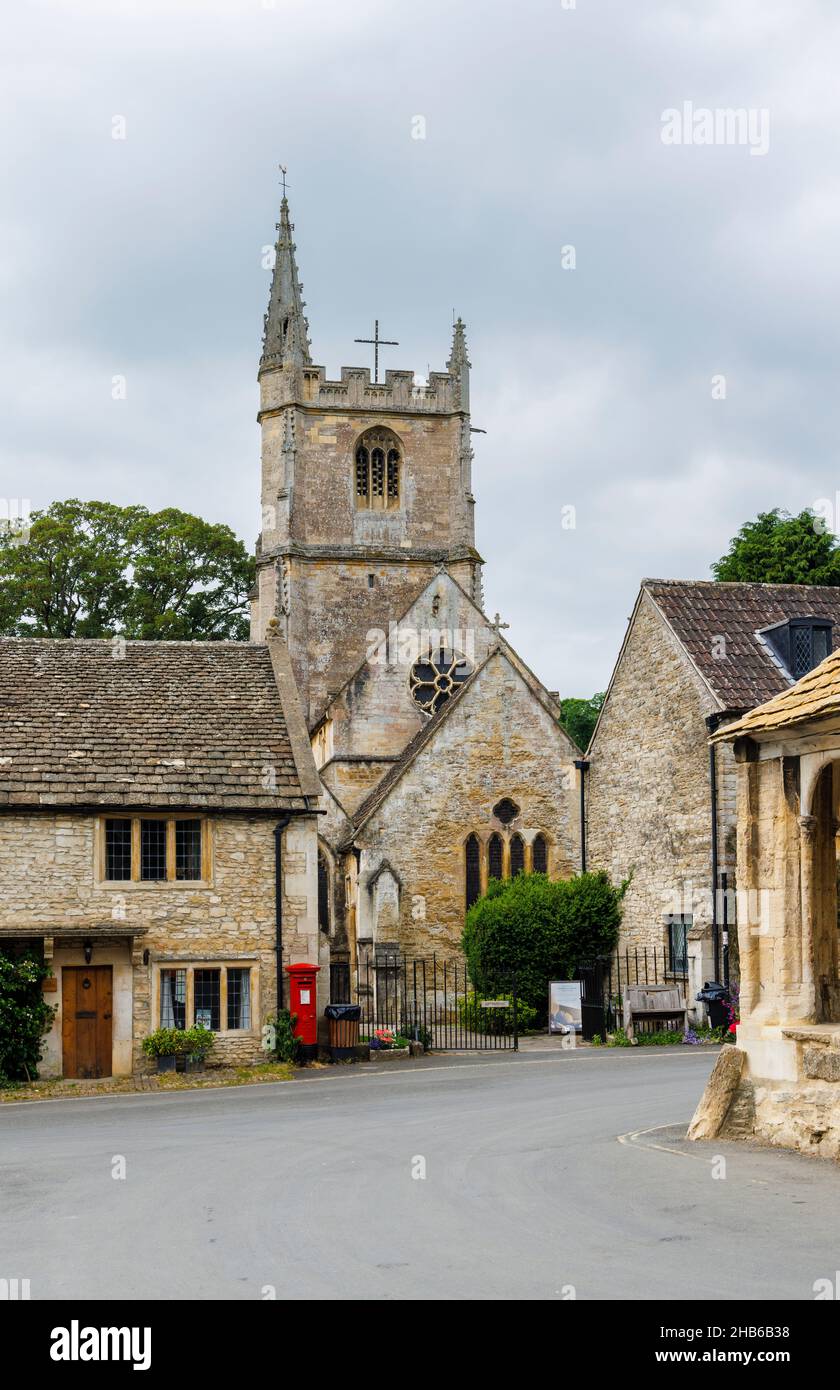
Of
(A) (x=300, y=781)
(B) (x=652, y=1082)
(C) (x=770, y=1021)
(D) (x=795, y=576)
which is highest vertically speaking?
(D) (x=795, y=576)

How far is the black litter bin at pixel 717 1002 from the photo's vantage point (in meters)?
27.3

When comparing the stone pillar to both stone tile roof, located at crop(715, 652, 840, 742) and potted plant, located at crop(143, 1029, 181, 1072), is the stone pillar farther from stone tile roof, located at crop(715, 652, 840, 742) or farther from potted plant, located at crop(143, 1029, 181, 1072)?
potted plant, located at crop(143, 1029, 181, 1072)

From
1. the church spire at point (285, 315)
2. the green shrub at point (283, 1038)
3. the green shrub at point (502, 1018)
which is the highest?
the church spire at point (285, 315)

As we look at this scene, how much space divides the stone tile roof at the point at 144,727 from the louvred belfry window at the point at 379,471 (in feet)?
81.5

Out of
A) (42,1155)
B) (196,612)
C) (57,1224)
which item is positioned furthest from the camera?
(196,612)

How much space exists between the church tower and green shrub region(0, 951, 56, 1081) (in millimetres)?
29338

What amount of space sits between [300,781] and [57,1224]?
15751mm

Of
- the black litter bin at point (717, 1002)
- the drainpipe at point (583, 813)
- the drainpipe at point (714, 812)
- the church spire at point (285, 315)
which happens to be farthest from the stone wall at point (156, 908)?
the church spire at point (285, 315)

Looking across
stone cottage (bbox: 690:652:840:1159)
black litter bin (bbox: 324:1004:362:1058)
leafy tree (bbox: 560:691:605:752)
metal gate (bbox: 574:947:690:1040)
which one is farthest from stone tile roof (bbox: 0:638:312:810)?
leafy tree (bbox: 560:691:605:752)

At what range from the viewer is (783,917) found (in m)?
15.0

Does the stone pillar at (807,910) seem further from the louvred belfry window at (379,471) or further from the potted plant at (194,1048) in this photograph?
the louvred belfry window at (379,471)
